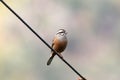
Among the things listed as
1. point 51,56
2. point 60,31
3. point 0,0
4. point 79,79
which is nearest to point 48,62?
point 51,56

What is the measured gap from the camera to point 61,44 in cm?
1014

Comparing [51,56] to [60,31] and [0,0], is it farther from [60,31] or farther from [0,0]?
[0,0]

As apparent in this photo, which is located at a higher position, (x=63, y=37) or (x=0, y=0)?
(x=0, y=0)

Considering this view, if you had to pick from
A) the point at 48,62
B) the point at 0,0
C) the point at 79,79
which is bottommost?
the point at 48,62

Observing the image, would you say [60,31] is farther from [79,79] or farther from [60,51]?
[79,79]

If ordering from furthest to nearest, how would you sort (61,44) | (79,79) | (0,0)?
(61,44) < (79,79) < (0,0)

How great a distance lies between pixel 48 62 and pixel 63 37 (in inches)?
31.7

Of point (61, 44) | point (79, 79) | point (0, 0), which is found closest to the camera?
point (0, 0)

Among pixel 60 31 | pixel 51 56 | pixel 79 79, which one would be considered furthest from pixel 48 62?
pixel 79 79

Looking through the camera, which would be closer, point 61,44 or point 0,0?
point 0,0

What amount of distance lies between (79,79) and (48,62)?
3630 mm

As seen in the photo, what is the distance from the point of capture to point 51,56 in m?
10.4

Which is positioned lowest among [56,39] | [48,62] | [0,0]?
[48,62]

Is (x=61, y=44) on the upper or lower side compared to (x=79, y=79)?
lower
